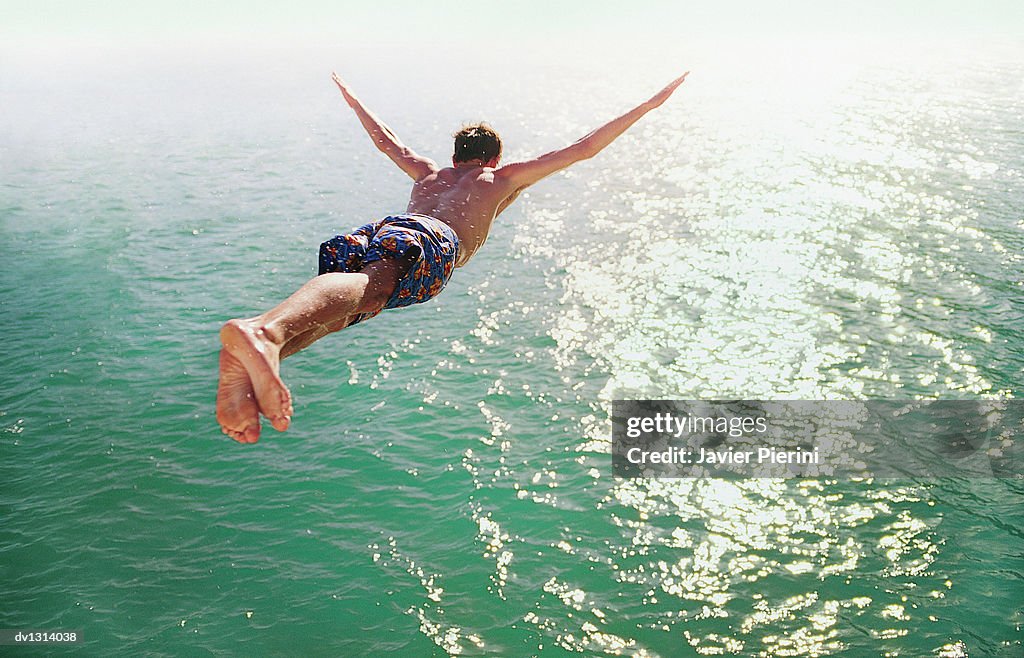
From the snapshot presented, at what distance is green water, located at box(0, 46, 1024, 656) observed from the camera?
12.8 metres

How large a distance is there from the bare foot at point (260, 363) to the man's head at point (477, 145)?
3765 millimetres

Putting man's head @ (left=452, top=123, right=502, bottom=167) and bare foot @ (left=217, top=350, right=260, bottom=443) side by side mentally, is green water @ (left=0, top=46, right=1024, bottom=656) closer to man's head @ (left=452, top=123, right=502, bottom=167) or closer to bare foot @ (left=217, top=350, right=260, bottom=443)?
man's head @ (left=452, top=123, right=502, bottom=167)

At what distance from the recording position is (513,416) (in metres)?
17.5

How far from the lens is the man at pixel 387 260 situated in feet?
18.7

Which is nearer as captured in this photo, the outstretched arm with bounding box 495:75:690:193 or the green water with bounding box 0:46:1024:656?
the outstretched arm with bounding box 495:75:690:193

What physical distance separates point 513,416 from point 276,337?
471 inches

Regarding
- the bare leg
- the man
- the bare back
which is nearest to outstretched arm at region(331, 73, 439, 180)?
the man

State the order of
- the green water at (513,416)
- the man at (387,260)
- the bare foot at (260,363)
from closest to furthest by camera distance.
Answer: the bare foot at (260,363) < the man at (387,260) < the green water at (513,416)

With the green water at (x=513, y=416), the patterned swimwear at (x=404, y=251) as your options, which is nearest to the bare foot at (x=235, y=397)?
the patterned swimwear at (x=404, y=251)

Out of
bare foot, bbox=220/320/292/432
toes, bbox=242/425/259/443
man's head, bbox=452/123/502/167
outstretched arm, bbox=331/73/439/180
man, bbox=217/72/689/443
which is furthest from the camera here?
outstretched arm, bbox=331/73/439/180

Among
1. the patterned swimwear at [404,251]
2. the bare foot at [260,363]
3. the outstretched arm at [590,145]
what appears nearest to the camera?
the bare foot at [260,363]

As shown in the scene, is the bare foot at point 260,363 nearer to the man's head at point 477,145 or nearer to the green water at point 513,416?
the man's head at point 477,145

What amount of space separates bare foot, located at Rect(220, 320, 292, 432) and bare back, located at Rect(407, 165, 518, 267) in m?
2.98

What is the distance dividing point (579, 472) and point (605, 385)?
3266mm
